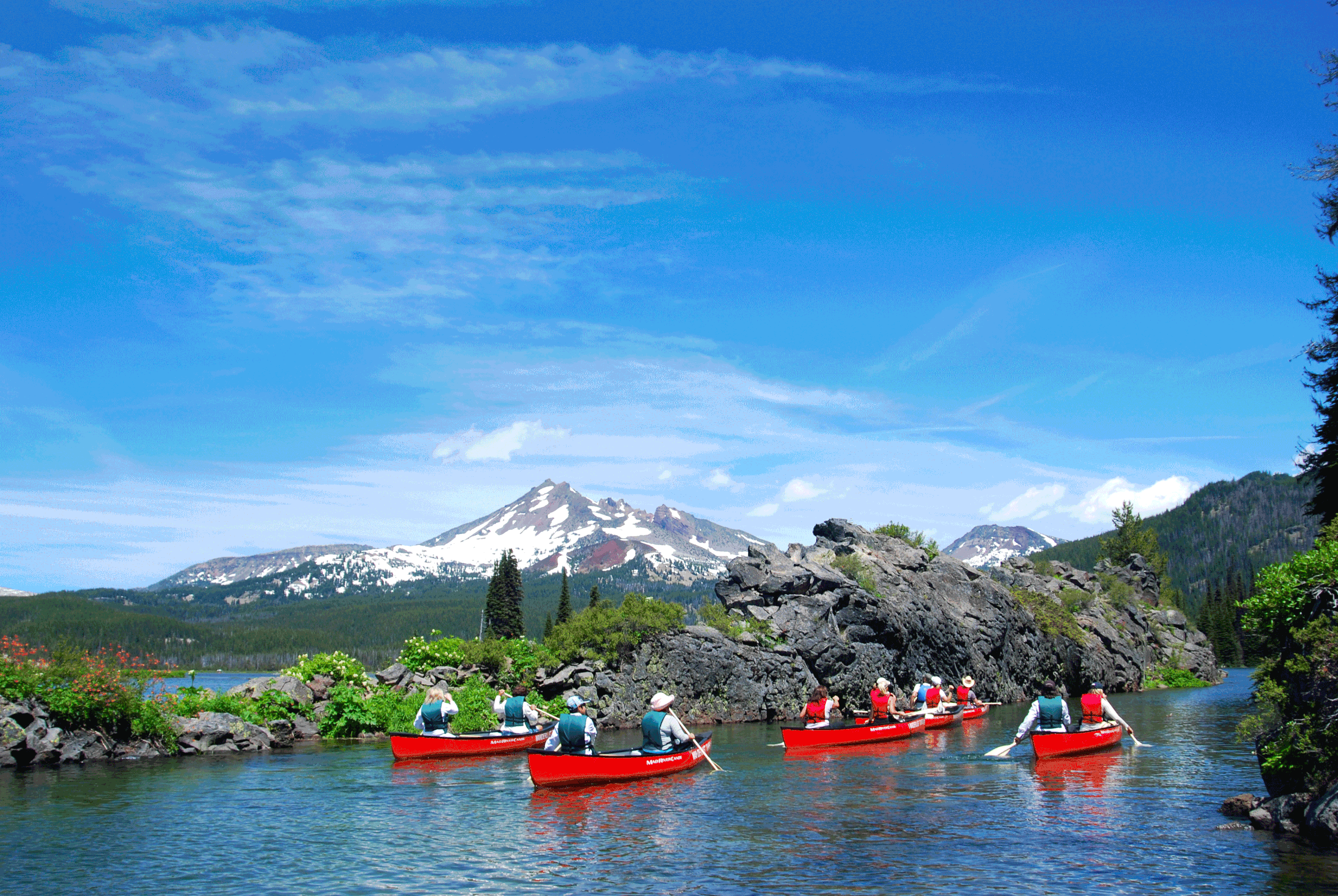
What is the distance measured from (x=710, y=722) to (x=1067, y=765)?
26859 millimetres

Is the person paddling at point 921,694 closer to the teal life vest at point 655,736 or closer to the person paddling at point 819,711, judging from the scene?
the person paddling at point 819,711

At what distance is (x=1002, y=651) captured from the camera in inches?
3108

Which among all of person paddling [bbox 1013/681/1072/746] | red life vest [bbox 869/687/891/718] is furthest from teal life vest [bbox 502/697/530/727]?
person paddling [bbox 1013/681/1072/746]

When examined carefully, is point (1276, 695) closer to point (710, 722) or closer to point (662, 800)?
point (662, 800)

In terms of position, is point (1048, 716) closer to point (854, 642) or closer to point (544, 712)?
point (544, 712)

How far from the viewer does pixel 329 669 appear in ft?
167

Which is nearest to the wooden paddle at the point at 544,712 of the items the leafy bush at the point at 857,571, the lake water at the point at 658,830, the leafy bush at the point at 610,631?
the leafy bush at the point at 610,631

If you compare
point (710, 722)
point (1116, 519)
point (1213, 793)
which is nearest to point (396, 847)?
point (1213, 793)

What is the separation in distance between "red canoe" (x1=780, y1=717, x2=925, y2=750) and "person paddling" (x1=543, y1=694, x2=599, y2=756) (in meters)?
12.9

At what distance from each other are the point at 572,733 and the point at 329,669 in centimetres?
2667

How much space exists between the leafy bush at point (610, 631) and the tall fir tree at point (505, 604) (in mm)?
51504

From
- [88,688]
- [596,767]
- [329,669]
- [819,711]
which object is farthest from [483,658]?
[596,767]

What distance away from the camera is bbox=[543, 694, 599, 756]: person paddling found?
29688 millimetres

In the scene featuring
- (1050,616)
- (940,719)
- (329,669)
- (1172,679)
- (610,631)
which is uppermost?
(1050,616)
